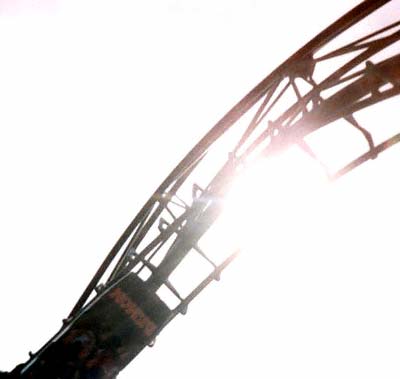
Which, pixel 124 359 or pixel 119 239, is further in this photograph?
pixel 119 239

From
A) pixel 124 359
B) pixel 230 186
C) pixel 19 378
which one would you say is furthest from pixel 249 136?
pixel 19 378

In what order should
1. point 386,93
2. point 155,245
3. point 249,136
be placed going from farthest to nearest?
1. point 155,245
2. point 249,136
3. point 386,93

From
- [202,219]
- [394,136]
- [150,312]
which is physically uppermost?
[202,219]

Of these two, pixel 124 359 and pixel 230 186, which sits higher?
pixel 230 186

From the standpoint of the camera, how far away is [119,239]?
286 inches

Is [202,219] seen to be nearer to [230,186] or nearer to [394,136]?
[230,186]

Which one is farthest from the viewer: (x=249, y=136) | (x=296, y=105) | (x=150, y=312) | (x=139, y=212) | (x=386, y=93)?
(x=139, y=212)

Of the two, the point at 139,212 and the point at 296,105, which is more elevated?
the point at 139,212

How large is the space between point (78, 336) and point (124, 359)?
76 cm

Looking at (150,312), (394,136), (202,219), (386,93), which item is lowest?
(394,136)

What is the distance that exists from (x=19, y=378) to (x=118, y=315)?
170cm

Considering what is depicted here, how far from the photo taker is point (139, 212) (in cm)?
696

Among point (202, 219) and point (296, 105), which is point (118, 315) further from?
point (296, 105)

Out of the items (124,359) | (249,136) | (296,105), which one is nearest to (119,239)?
(124,359)
